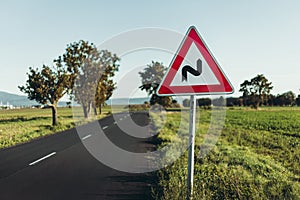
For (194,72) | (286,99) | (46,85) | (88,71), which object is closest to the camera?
(194,72)

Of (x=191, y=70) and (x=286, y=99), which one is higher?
(x=286, y=99)

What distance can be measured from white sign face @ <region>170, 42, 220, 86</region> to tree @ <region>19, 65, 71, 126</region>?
21.9m

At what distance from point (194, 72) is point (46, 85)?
A: 22801 millimetres

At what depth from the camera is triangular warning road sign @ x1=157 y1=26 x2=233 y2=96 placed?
3.99m

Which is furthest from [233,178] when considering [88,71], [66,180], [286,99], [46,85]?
[286,99]

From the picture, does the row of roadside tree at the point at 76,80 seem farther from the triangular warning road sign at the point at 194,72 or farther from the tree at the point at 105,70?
the triangular warning road sign at the point at 194,72

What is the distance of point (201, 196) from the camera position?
14.8 feet

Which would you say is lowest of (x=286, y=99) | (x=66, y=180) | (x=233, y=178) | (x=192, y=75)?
(x=66, y=180)

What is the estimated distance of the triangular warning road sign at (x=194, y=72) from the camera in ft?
13.1

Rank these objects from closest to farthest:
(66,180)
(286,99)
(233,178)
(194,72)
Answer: (194,72), (233,178), (66,180), (286,99)

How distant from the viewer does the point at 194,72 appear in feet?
13.4

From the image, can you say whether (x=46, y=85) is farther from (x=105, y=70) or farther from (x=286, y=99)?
(x=286, y=99)

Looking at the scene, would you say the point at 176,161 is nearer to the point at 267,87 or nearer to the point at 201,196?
the point at 201,196

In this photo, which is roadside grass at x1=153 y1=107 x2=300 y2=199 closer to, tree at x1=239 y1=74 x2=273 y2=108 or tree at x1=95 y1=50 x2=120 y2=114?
tree at x1=95 y1=50 x2=120 y2=114
